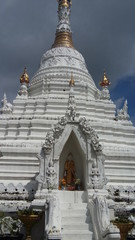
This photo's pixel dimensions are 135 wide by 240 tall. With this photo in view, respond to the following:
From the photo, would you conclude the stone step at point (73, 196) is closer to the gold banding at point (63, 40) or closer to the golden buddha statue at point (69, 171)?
the golden buddha statue at point (69, 171)

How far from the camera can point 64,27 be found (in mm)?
31828

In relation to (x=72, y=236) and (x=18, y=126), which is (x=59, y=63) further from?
(x=72, y=236)

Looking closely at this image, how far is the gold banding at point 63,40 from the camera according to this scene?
30228 mm

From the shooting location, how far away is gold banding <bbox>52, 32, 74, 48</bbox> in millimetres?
30228

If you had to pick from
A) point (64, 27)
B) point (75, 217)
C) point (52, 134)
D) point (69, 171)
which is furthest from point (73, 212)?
point (64, 27)

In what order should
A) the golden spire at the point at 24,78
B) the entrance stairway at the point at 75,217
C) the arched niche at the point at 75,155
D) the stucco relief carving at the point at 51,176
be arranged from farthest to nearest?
1. the golden spire at the point at 24,78
2. the arched niche at the point at 75,155
3. the stucco relief carving at the point at 51,176
4. the entrance stairway at the point at 75,217

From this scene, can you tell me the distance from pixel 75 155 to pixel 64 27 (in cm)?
2149

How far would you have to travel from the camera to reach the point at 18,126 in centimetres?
2000

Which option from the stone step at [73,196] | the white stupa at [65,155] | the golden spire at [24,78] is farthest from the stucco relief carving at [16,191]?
the golden spire at [24,78]

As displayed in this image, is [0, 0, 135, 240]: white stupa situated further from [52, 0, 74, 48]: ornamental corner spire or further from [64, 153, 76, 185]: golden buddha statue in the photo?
[52, 0, 74, 48]: ornamental corner spire

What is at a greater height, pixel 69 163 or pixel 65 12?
pixel 65 12

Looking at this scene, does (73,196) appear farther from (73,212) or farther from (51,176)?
(51,176)

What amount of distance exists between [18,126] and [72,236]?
11.1 meters

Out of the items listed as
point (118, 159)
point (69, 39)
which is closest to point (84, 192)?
point (118, 159)
